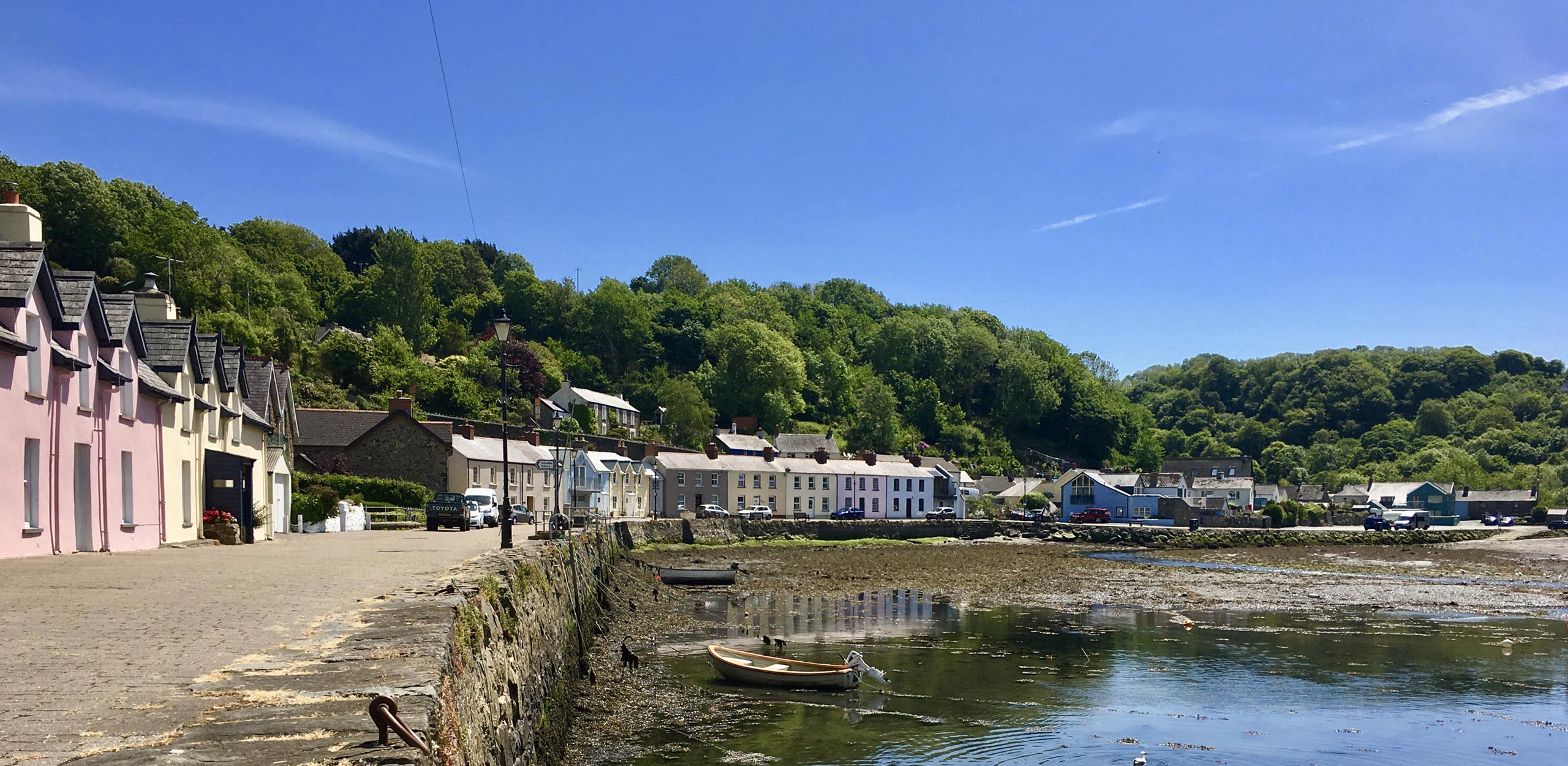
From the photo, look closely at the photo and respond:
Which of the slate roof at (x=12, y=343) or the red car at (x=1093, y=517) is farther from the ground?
the slate roof at (x=12, y=343)

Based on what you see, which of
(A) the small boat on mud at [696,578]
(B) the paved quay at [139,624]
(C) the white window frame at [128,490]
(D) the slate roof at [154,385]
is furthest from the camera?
(A) the small boat on mud at [696,578]

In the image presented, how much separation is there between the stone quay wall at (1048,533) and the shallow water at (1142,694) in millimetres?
40897

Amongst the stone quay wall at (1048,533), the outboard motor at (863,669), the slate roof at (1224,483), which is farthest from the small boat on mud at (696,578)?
the slate roof at (1224,483)

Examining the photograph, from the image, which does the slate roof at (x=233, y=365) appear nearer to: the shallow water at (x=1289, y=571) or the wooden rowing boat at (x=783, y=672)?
the wooden rowing boat at (x=783, y=672)

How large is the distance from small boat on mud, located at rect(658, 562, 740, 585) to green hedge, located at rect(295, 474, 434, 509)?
14.8m

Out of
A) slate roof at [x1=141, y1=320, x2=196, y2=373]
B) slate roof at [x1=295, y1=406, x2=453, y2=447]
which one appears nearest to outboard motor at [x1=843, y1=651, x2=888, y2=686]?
slate roof at [x1=141, y1=320, x2=196, y2=373]

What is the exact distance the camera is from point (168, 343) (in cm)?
3042

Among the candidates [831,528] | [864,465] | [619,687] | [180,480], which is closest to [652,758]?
[619,687]

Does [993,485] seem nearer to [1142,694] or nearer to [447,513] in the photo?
[447,513]

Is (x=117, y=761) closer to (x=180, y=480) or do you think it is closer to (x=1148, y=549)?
(x=180, y=480)

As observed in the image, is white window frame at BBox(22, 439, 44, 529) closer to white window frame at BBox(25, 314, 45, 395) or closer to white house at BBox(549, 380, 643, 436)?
white window frame at BBox(25, 314, 45, 395)

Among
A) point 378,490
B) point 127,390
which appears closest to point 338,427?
point 378,490

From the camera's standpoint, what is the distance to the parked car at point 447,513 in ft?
148

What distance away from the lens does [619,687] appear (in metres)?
22.4
